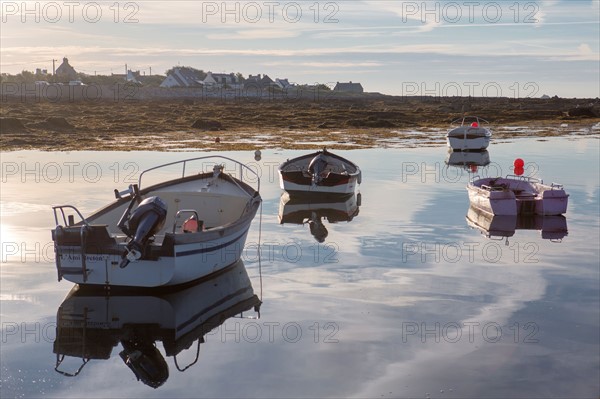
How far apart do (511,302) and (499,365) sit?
3.68 meters

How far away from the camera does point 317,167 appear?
30.2 m

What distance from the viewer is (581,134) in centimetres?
6800

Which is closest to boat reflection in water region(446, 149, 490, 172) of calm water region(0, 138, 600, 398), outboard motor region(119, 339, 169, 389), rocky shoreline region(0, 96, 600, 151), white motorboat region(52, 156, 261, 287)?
rocky shoreline region(0, 96, 600, 151)

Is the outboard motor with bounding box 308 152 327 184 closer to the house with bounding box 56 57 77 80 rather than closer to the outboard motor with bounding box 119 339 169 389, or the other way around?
the outboard motor with bounding box 119 339 169 389

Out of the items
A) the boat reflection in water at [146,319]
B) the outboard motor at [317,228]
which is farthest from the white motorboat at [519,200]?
the boat reflection in water at [146,319]

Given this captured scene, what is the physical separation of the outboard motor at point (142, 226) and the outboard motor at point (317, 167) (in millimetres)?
14349

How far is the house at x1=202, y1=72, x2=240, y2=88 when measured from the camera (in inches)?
6845

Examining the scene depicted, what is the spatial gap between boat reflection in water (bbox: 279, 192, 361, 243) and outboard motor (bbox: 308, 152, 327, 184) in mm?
745

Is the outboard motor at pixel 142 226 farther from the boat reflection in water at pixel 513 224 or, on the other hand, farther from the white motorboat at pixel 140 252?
the boat reflection in water at pixel 513 224

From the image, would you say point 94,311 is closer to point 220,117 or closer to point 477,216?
point 477,216

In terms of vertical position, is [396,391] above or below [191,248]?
below

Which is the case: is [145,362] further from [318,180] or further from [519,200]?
[318,180]

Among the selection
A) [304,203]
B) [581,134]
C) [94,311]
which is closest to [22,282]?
[94,311]

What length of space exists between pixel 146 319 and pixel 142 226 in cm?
180
